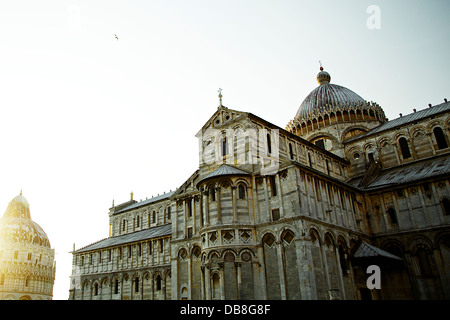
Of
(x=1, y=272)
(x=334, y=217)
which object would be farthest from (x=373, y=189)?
(x=1, y=272)

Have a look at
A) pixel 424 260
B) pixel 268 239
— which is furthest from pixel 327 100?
pixel 268 239

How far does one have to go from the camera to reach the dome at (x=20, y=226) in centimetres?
7350

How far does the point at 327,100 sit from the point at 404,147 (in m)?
10.8

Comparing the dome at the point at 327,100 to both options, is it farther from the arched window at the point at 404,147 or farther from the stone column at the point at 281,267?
the stone column at the point at 281,267

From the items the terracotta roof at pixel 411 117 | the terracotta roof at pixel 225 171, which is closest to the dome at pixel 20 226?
the terracotta roof at pixel 225 171

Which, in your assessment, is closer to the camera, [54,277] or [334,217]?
[334,217]

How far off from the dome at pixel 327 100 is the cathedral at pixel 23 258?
202 ft

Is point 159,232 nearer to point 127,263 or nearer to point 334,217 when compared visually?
point 127,263

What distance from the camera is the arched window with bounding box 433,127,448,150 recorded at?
3311 cm

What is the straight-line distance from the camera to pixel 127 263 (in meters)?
41.0

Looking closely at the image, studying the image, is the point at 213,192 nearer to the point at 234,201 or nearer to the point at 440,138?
the point at 234,201

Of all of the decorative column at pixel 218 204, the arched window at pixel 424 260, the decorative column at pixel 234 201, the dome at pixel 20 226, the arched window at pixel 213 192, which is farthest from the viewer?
the dome at pixel 20 226

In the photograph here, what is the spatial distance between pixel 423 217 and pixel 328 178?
8.21 m

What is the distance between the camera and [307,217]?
75.8 feet
